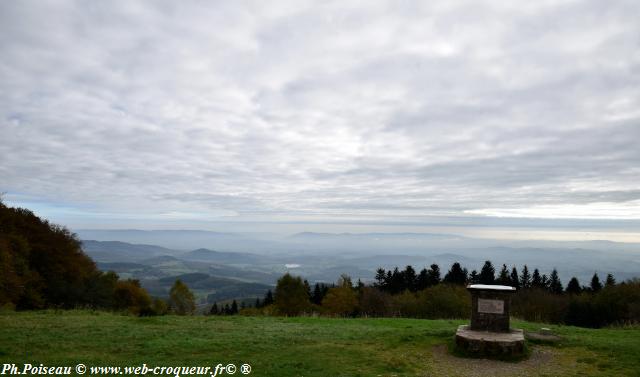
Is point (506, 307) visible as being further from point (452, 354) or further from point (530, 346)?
point (452, 354)

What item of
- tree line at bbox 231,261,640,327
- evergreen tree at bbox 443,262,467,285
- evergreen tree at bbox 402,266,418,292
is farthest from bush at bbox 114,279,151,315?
evergreen tree at bbox 443,262,467,285

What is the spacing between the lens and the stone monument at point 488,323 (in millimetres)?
12762

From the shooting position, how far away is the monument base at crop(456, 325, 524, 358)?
12516 mm

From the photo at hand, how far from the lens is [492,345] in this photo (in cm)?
1257

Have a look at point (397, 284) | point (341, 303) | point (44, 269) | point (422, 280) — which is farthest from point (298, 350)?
point (422, 280)

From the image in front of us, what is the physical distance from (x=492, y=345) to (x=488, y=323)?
1.45 meters

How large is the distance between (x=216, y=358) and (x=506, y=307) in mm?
9554

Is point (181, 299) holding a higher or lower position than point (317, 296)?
lower

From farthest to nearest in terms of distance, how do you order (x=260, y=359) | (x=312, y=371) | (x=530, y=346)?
(x=530, y=346) < (x=260, y=359) < (x=312, y=371)

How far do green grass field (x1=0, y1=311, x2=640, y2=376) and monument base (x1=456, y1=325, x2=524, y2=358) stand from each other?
1.48 feet

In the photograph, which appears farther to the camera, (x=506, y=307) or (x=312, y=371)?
(x=506, y=307)

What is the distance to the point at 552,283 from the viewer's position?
Answer: 79.1 m

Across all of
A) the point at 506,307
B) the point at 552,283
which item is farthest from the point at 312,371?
the point at 552,283

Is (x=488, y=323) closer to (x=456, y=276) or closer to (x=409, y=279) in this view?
(x=409, y=279)
